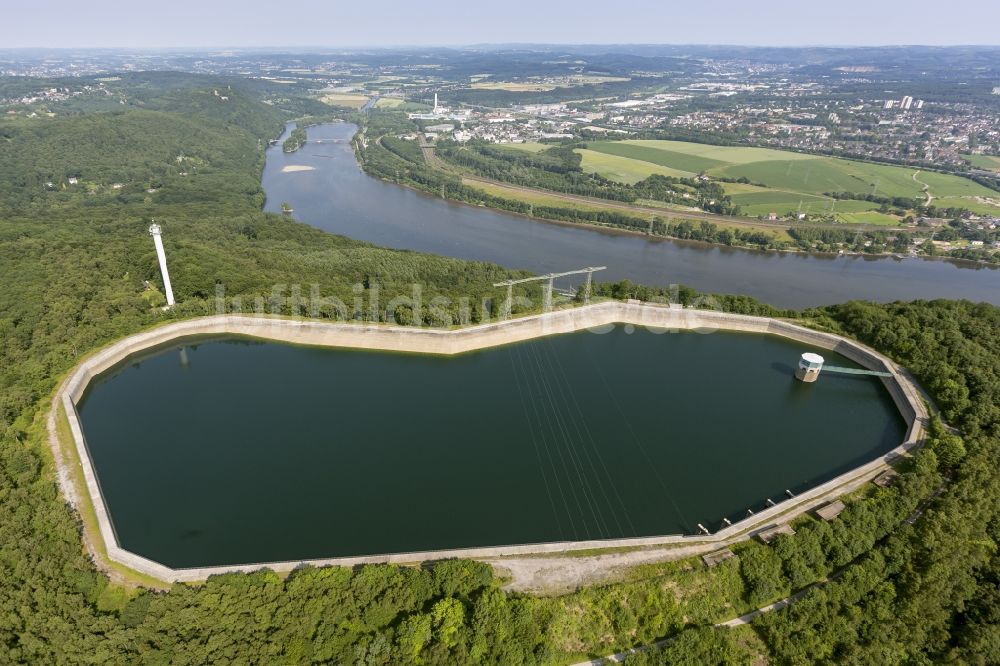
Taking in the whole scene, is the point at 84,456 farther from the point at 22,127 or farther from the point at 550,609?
the point at 22,127

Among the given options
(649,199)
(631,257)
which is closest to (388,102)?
(649,199)

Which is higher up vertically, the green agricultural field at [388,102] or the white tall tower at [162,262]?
the green agricultural field at [388,102]

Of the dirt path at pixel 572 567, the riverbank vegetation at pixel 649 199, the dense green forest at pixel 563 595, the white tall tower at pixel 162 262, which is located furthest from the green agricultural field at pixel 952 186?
the white tall tower at pixel 162 262

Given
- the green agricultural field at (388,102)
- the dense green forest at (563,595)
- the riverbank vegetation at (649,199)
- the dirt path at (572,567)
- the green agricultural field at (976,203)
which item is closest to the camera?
the dense green forest at (563,595)

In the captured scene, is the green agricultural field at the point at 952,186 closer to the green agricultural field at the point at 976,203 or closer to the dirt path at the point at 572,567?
the green agricultural field at the point at 976,203

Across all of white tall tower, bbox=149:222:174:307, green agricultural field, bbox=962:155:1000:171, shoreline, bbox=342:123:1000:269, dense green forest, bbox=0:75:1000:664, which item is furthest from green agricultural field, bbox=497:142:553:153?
dense green forest, bbox=0:75:1000:664

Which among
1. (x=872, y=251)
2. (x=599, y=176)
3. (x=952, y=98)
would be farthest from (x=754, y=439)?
(x=952, y=98)

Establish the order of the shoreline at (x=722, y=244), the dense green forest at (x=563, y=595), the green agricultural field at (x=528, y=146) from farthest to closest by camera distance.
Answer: the green agricultural field at (x=528, y=146) < the shoreline at (x=722, y=244) < the dense green forest at (x=563, y=595)
